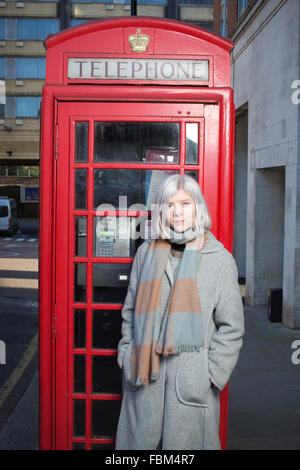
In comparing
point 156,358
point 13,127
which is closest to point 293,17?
point 156,358

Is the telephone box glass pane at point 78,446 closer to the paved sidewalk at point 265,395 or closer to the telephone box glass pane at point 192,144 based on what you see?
the paved sidewalk at point 265,395

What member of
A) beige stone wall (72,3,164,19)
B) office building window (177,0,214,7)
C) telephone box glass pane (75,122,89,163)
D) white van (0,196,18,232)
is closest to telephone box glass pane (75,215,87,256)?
telephone box glass pane (75,122,89,163)

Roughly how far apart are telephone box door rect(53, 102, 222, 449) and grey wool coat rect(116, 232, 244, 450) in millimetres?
617

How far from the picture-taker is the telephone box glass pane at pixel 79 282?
3533 mm

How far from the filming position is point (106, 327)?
3.60 meters

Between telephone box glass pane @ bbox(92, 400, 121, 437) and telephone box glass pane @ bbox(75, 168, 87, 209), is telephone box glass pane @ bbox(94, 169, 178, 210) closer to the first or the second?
telephone box glass pane @ bbox(75, 168, 87, 209)

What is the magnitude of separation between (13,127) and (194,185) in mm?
37312

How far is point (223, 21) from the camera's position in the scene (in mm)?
14203

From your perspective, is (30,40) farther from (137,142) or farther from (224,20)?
(137,142)

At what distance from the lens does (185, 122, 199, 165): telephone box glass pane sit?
343cm

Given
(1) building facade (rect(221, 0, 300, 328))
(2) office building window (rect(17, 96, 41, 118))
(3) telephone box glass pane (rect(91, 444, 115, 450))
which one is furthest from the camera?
(2) office building window (rect(17, 96, 41, 118))

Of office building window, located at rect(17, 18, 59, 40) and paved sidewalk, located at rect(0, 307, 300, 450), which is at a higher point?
office building window, located at rect(17, 18, 59, 40)

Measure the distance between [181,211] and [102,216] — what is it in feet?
2.57
